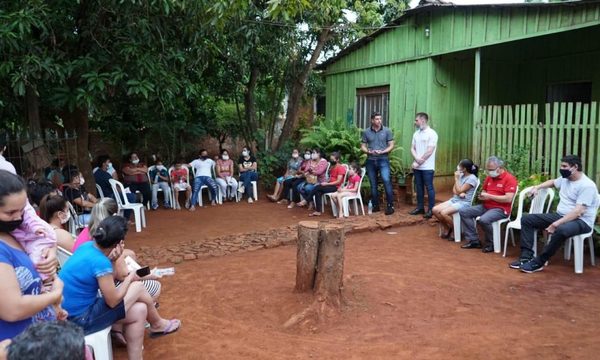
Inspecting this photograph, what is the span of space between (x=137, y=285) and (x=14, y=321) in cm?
147

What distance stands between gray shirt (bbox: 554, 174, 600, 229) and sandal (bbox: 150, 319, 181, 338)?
4312 mm

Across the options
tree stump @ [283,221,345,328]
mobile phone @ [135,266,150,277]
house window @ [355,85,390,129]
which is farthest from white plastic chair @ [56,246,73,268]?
house window @ [355,85,390,129]

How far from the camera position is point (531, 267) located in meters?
5.43

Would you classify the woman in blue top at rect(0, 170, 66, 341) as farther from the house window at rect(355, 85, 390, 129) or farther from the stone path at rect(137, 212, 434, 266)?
the house window at rect(355, 85, 390, 129)

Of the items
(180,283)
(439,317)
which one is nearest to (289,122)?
(180,283)

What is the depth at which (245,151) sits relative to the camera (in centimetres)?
1073

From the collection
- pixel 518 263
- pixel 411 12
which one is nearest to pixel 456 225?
pixel 518 263

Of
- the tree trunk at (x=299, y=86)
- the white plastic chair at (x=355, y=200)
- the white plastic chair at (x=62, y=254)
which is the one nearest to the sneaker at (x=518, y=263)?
the white plastic chair at (x=355, y=200)

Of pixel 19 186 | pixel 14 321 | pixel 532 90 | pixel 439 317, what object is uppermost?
pixel 532 90

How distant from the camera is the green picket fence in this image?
6625 mm

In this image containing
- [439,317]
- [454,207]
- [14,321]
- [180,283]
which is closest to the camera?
[14,321]

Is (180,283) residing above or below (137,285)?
below

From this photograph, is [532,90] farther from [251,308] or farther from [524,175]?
[251,308]

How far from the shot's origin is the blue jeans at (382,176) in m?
8.36
